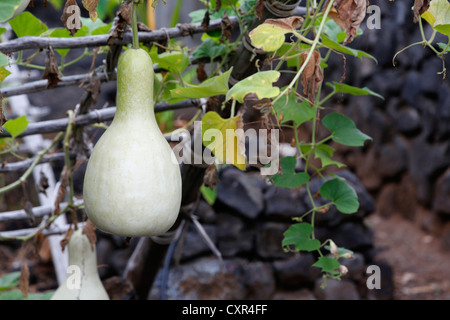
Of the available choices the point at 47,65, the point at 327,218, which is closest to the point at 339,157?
the point at 327,218

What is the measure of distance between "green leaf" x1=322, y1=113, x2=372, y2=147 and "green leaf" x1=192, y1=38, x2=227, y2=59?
0.22 m

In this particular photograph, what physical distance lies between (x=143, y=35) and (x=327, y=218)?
143 cm

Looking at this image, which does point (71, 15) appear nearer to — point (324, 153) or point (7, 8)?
point (7, 8)

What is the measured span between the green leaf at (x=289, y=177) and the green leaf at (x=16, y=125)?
0.44 metres

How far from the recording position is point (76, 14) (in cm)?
51

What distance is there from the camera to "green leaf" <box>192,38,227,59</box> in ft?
2.60

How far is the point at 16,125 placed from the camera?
0.79 m

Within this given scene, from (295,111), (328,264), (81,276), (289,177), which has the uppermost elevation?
(295,111)

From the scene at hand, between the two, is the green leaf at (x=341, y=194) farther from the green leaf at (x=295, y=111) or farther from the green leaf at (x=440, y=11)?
the green leaf at (x=440, y=11)

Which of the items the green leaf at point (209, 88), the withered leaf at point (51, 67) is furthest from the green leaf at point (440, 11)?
the withered leaf at point (51, 67)

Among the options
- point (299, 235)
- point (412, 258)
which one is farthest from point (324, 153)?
point (412, 258)

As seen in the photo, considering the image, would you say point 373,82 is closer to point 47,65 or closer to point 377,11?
point 377,11

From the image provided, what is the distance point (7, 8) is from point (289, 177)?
0.48 metres

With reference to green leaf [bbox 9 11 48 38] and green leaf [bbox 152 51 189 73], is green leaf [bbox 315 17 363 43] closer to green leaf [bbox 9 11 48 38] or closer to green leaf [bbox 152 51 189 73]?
green leaf [bbox 152 51 189 73]
